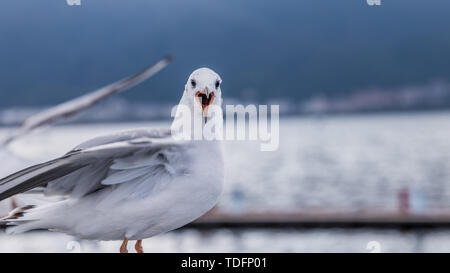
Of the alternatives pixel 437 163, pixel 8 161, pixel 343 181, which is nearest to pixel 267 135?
pixel 8 161

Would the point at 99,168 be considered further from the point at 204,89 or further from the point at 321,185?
the point at 321,185

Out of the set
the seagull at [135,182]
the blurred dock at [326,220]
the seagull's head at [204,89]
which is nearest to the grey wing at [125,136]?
the seagull at [135,182]

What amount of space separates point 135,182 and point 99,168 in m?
0.14

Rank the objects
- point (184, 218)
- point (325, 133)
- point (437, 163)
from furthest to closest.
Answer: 1. point (325, 133)
2. point (437, 163)
3. point (184, 218)

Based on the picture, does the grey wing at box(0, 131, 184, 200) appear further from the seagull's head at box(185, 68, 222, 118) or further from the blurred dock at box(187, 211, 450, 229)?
the blurred dock at box(187, 211, 450, 229)

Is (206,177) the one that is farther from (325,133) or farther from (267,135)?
(325,133)

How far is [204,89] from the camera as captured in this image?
2.50 metres

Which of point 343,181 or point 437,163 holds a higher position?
point 437,163

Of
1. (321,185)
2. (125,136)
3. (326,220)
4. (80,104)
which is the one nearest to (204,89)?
(125,136)

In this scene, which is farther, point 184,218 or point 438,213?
point 438,213

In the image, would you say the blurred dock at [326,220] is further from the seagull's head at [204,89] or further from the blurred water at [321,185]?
the seagull's head at [204,89]

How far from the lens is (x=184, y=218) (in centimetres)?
237

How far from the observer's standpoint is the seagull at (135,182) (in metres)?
2.35
